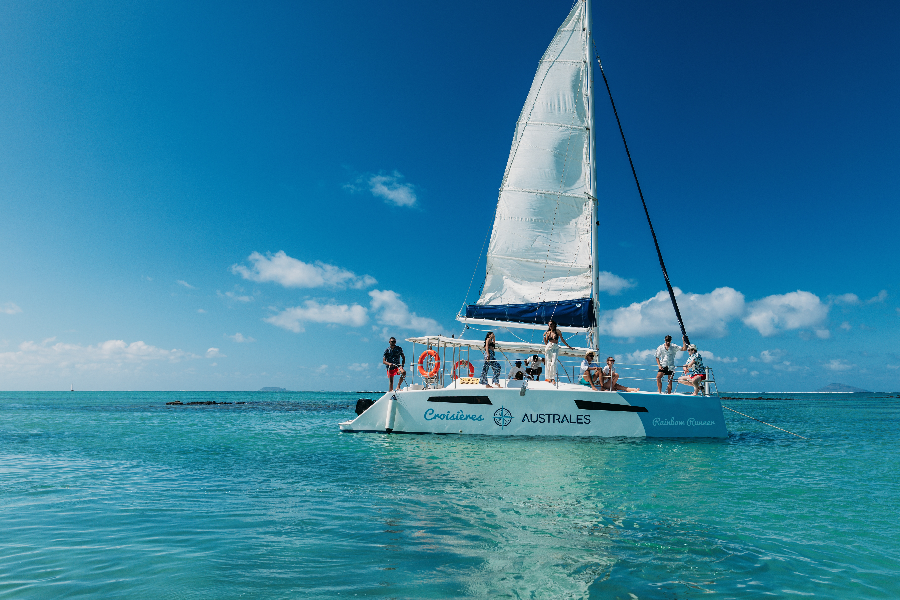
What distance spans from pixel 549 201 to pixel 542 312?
153 inches

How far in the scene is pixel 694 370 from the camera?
51.4ft

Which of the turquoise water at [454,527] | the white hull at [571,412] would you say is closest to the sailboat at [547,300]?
the white hull at [571,412]

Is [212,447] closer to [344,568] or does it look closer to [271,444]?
[271,444]

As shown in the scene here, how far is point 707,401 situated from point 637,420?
7.06 feet

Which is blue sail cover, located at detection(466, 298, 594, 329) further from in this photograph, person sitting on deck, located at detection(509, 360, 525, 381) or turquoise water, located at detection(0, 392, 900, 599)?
turquoise water, located at detection(0, 392, 900, 599)

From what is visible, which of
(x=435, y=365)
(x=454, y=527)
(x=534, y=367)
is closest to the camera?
(x=454, y=527)

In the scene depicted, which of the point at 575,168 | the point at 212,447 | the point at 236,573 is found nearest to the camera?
the point at 236,573

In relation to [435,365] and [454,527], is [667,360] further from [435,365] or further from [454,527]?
[454,527]

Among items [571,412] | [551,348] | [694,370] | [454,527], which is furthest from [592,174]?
[454,527]

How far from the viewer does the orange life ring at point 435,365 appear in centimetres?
1698

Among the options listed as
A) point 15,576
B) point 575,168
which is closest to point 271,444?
point 15,576

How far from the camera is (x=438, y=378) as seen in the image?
17.3 m

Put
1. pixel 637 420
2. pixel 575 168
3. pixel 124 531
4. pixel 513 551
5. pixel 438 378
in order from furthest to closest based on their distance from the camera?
pixel 575 168, pixel 438 378, pixel 637 420, pixel 124 531, pixel 513 551

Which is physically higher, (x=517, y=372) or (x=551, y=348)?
(x=551, y=348)
